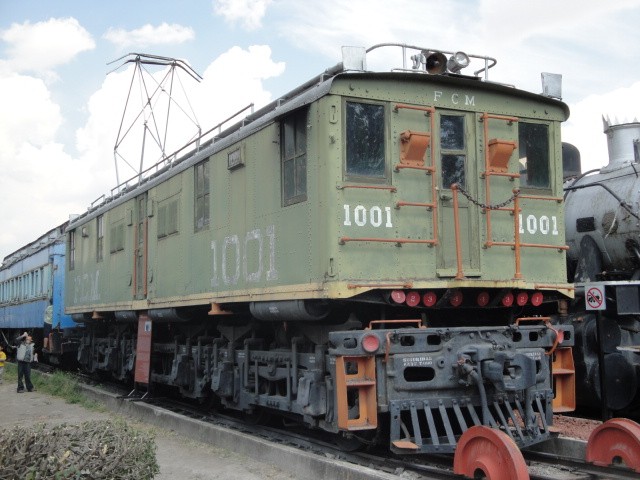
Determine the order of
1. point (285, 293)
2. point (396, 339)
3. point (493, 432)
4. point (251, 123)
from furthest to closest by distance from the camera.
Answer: point (251, 123) → point (285, 293) → point (396, 339) → point (493, 432)

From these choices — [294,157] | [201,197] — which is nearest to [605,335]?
[294,157]

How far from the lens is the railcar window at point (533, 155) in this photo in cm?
869

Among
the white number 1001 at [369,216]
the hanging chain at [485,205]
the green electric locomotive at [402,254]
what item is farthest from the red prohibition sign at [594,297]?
the white number 1001 at [369,216]

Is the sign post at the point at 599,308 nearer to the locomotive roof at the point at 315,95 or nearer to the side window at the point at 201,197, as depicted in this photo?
the locomotive roof at the point at 315,95

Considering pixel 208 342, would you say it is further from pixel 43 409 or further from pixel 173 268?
pixel 43 409

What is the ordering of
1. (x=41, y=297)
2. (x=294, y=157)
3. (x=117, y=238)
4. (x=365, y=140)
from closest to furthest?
(x=365, y=140), (x=294, y=157), (x=117, y=238), (x=41, y=297)

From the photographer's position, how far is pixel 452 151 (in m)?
8.27

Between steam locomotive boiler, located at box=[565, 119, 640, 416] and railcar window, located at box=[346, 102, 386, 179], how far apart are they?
3.23 metres

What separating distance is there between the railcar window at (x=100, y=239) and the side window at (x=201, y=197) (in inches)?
235

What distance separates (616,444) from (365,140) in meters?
3.88

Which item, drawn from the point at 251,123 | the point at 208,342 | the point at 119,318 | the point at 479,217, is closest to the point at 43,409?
the point at 119,318

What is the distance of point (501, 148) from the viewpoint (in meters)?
8.36

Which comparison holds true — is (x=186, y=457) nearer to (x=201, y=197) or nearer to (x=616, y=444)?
(x=201, y=197)

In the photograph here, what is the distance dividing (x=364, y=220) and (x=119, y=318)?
8467 mm
